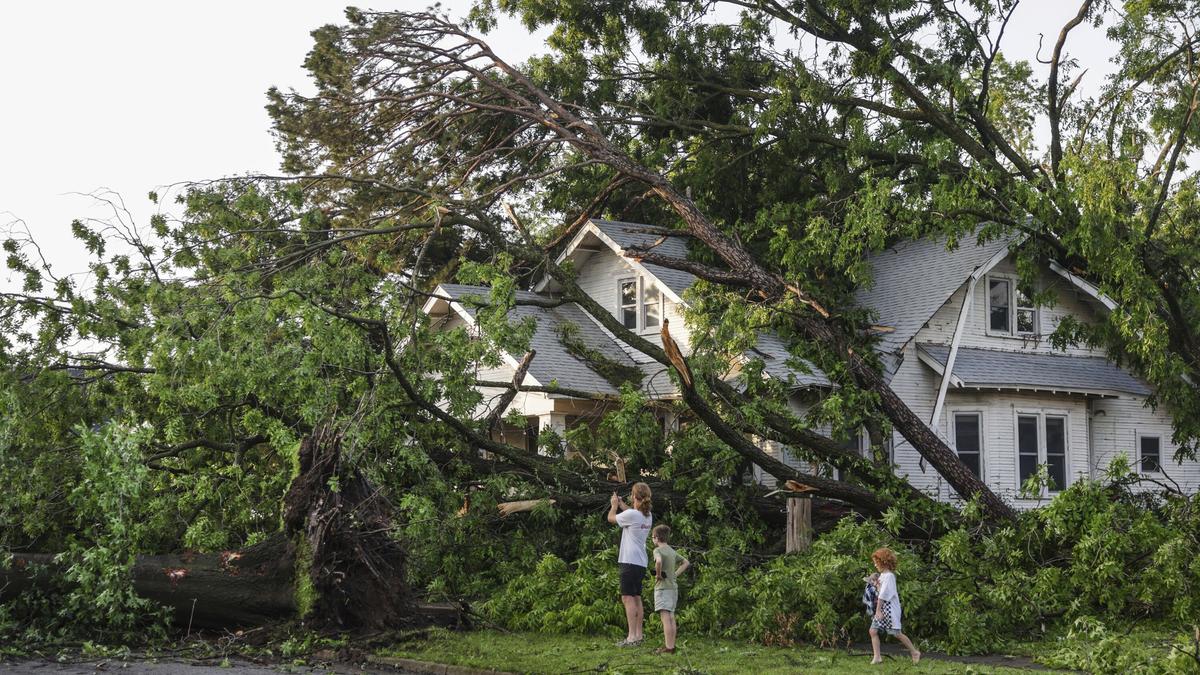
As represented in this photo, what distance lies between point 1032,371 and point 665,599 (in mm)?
12118

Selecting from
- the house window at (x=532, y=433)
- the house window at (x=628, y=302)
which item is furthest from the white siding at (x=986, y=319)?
the house window at (x=532, y=433)

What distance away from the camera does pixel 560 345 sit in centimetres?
2020

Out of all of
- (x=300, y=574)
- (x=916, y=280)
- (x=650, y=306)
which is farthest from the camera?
(x=916, y=280)

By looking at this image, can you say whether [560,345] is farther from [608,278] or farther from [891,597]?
[891,597]

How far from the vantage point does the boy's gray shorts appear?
1032 cm

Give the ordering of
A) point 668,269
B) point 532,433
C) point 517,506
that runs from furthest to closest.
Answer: point 532,433
point 668,269
point 517,506

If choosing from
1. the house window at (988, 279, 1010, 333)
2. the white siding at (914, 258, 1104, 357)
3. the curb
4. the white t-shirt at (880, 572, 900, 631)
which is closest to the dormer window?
the white siding at (914, 258, 1104, 357)

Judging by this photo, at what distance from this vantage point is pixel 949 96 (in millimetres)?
20281

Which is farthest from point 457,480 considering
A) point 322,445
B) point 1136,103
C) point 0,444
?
point 1136,103

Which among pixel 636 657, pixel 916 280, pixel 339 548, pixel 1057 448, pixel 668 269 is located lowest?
pixel 636 657

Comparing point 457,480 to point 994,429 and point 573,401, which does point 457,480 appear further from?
point 994,429

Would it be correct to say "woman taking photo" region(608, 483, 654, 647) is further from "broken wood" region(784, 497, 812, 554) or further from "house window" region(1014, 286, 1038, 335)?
"house window" region(1014, 286, 1038, 335)

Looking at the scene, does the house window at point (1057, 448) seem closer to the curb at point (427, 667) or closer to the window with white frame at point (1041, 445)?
the window with white frame at point (1041, 445)

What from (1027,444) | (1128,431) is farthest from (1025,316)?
(1128,431)
